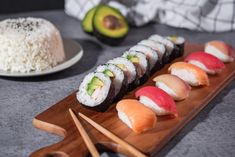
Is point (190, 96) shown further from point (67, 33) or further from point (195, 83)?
point (67, 33)

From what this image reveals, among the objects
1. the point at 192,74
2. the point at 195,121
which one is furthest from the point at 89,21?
the point at 195,121

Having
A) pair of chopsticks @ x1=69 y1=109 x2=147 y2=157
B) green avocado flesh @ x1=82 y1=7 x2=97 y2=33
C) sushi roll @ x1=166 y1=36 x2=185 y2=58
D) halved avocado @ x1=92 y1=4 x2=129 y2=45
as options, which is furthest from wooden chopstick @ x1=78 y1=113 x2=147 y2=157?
green avocado flesh @ x1=82 y1=7 x2=97 y2=33

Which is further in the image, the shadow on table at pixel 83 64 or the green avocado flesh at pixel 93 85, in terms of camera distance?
the shadow on table at pixel 83 64

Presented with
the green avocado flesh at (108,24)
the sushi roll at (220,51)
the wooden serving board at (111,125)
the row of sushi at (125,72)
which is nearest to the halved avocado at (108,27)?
the green avocado flesh at (108,24)

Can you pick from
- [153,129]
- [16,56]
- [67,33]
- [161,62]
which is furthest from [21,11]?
[153,129]

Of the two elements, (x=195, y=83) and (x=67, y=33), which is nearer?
(x=195, y=83)

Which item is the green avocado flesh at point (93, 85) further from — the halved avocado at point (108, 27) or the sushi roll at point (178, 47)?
the halved avocado at point (108, 27)
